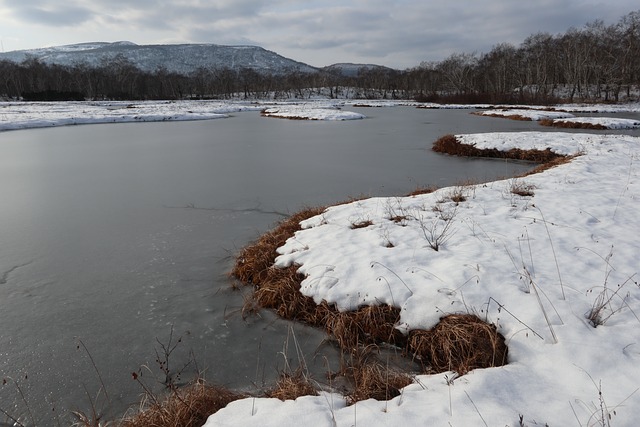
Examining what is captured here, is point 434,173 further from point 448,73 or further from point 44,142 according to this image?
point 448,73

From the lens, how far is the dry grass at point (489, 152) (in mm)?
13125

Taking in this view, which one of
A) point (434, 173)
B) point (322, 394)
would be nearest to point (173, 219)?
point (322, 394)

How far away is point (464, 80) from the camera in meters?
77.7

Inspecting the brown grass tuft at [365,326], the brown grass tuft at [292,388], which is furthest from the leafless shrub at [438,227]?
the brown grass tuft at [292,388]

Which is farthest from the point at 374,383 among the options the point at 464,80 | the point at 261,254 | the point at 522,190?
the point at 464,80

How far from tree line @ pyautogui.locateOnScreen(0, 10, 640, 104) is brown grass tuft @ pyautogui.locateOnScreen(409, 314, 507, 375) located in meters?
53.0

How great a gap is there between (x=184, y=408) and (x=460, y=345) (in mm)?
2214

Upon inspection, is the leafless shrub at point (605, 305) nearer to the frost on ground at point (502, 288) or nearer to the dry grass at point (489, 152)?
the frost on ground at point (502, 288)

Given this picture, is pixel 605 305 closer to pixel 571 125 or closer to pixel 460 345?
pixel 460 345

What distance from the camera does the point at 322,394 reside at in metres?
2.76

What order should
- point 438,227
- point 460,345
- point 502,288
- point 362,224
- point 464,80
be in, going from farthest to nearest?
point 464,80 < point 362,224 < point 438,227 < point 502,288 < point 460,345

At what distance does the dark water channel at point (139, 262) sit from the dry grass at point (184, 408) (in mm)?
280

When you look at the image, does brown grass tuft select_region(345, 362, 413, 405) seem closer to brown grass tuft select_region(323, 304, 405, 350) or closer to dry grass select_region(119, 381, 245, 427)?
brown grass tuft select_region(323, 304, 405, 350)

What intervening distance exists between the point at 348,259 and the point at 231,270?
5.42 ft
